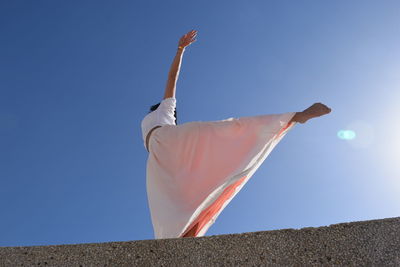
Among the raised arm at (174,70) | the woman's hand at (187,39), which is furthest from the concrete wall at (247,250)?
the woman's hand at (187,39)

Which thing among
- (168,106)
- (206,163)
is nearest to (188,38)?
(168,106)

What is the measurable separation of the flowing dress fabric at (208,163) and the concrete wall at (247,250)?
203 cm

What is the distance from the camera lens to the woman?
14.2ft

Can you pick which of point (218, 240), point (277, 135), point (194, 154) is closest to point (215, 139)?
point (194, 154)

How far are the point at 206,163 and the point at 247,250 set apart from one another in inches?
91.6

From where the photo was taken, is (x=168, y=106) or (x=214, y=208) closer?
(x=214, y=208)

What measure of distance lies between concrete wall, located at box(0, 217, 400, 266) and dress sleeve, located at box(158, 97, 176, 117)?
3.02m

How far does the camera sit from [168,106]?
526 cm

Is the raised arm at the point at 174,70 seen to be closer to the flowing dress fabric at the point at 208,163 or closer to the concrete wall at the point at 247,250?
the flowing dress fabric at the point at 208,163

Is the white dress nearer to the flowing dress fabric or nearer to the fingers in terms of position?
the flowing dress fabric

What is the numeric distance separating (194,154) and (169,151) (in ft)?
0.95

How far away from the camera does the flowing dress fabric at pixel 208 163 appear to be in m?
4.38

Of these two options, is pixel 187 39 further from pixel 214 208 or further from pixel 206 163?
pixel 214 208

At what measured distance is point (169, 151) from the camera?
466cm
